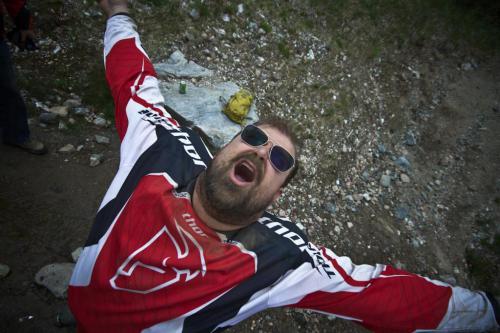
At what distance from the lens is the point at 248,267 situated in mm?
1901

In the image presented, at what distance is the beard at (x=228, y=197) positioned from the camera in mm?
1829

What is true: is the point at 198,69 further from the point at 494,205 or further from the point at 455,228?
the point at 494,205

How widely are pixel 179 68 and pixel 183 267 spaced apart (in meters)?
3.40

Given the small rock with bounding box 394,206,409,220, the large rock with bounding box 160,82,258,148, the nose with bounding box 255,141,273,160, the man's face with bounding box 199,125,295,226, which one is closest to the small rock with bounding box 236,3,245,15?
the large rock with bounding box 160,82,258,148

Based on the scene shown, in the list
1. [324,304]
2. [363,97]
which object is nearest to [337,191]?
[363,97]

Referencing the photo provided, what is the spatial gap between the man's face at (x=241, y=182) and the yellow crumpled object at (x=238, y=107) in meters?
1.92

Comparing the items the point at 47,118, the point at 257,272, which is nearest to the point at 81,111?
the point at 47,118

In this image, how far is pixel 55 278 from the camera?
2855mm

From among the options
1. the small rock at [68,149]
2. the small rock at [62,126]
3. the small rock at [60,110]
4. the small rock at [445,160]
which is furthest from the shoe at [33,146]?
the small rock at [445,160]

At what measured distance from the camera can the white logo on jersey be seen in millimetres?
1720

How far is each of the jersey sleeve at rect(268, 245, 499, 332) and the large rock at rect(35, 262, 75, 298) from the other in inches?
83.1

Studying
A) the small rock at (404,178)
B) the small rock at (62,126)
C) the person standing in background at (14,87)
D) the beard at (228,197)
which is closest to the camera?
the beard at (228,197)

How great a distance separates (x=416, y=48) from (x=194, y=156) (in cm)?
577

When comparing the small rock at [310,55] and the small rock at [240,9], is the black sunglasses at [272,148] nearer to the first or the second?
the small rock at [310,55]
